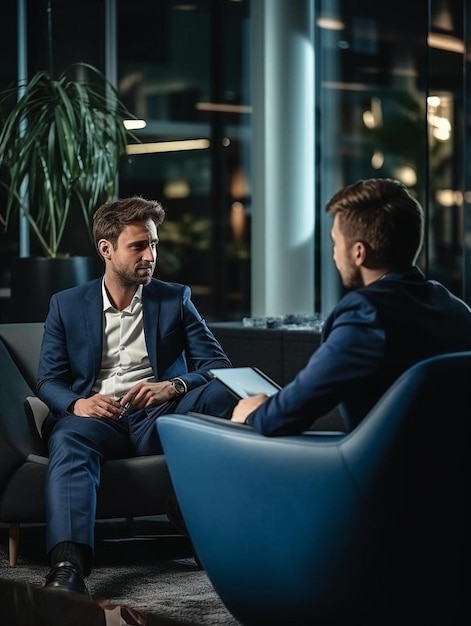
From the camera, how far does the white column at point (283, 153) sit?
654 cm

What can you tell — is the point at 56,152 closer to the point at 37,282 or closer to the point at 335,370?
the point at 37,282

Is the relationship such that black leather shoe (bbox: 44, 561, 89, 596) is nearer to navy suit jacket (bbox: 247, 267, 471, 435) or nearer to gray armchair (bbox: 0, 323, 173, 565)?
gray armchair (bbox: 0, 323, 173, 565)

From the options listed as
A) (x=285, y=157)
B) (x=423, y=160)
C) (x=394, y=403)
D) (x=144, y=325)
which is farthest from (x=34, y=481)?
(x=423, y=160)

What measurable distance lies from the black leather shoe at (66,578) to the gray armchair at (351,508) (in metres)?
0.64

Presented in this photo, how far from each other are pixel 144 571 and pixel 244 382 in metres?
1.07

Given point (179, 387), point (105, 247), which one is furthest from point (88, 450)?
point (105, 247)

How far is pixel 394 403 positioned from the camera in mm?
2301

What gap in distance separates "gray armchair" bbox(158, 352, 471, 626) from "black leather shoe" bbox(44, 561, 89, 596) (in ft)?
2.09

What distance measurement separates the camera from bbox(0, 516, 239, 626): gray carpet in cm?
321

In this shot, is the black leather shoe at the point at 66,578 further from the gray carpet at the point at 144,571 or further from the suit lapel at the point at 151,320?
the suit lapel at the point at 151,320

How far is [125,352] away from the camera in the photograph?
3873mm

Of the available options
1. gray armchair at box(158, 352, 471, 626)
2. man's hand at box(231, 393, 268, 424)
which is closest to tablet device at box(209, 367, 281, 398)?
man's hand at box(231, 393, 268, 424)

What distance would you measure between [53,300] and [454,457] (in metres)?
1.89

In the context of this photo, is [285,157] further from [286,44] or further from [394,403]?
[394,403]
